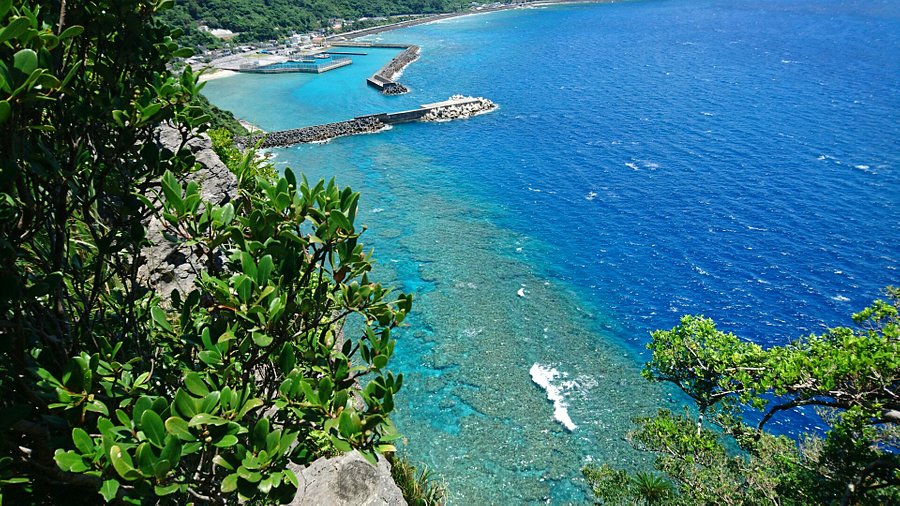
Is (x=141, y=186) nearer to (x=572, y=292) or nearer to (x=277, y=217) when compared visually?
(x=277, y=217)

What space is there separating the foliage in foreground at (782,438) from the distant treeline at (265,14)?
3977 inches

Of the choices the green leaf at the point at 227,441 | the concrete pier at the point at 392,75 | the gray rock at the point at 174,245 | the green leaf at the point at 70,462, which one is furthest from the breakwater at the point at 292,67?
the green leaf at the point at 227,441

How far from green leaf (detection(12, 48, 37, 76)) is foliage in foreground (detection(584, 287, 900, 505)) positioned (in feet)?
40.5

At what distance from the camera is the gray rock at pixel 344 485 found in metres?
9.84

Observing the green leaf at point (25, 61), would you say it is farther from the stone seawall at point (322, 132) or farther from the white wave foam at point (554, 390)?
the stone seawall at point (322, 132)

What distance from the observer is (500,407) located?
20203 mm

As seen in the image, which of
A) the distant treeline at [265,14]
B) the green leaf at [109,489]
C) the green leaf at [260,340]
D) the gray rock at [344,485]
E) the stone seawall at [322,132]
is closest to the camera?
the green leaf at [109,489]

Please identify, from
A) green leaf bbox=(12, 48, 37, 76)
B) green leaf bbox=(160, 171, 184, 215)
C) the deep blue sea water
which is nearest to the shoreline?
the deep blue sea water

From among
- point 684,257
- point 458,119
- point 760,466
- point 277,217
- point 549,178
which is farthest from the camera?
point 458,119

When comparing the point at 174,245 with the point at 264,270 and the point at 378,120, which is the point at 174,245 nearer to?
the point at 264,270

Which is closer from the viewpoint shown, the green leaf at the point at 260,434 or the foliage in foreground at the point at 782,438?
the green leaf at the point at 260,434

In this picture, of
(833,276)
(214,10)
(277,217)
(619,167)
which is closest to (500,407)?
(277,217)

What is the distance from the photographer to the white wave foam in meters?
19.5

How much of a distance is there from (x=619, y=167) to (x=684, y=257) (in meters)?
15.4
